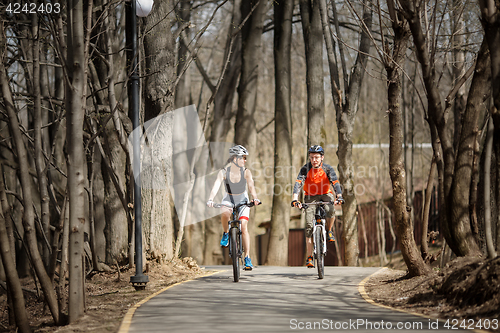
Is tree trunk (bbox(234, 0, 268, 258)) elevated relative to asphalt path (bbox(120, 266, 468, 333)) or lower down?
elevated

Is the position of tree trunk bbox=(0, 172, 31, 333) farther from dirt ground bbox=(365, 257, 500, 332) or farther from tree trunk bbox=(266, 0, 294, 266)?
tree trunk bbox=(266, 0, 294, 266)

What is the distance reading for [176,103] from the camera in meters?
21.5

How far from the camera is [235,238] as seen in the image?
9312 millimetres

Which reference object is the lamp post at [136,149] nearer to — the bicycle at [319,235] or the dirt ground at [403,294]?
the dirt ground at [403,294]

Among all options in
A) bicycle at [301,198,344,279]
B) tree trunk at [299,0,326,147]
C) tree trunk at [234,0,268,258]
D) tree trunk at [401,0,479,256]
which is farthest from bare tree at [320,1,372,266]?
tree trunk at [401,0,479,256]

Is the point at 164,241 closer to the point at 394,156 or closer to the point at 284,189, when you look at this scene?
the point at 394,156

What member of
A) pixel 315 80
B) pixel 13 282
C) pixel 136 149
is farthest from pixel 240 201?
pixel 315 80

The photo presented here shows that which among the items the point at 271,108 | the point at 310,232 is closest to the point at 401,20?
the point at 310,232

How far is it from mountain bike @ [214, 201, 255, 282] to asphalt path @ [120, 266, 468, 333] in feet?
1.11

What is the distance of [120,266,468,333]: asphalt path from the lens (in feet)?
19.6

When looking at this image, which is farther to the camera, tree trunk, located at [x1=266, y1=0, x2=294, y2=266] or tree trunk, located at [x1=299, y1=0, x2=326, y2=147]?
tree trunk, located at [x1=266, y1=0, x2=294, y2=266]

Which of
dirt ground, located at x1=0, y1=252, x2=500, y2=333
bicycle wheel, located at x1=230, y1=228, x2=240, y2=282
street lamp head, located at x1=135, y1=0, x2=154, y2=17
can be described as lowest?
dirt ground, located at x1=0, y1=252, x2=500, y2=333

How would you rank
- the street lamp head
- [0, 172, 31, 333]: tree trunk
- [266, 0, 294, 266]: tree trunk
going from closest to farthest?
[0, 172, 31, 333]: tree trunk → the street lamp head → [266, 0, 294, 266]: tree trunk

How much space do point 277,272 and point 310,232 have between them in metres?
2.03
